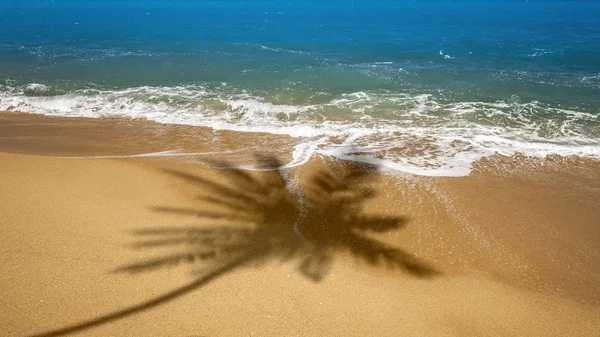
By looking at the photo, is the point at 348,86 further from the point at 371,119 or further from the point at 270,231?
the point at 270,231

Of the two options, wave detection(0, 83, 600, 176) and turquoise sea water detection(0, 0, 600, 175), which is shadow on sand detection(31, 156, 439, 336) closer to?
wave detection(0, 83, 600, 176)

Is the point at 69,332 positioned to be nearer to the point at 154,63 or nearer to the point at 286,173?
the point at 286,173

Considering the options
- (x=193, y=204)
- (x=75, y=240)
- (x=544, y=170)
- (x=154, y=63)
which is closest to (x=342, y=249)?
(x=193, y=204)

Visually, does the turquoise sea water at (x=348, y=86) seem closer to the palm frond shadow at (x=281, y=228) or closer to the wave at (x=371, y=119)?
the wave at (x=371, y=119)

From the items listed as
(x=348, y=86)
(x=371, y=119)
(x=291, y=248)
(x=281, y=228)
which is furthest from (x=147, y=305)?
(x=348, y=86)

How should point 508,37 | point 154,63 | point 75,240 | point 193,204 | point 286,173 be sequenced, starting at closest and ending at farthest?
1. point 75,240
2. point 193,204
3. point 286,173
4. point 154,63
5. point 508,37

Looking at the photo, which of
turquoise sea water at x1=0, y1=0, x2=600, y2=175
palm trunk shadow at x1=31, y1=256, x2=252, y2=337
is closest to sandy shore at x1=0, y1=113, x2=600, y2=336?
palm trunk shadow at x1=31, y1=256, x2=252, y2=337
